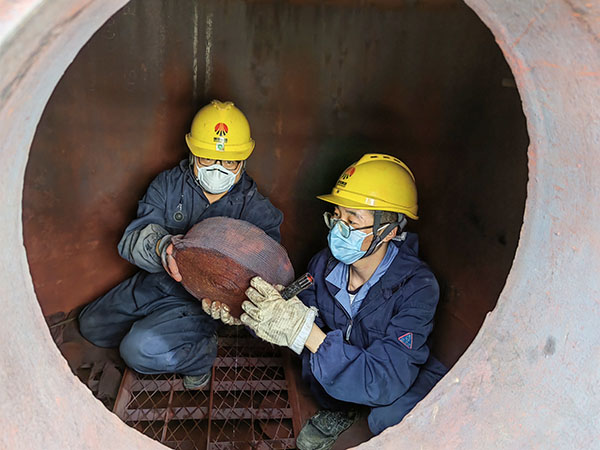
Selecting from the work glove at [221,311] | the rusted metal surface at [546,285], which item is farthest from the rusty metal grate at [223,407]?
the rusted metal surface at [546,285]

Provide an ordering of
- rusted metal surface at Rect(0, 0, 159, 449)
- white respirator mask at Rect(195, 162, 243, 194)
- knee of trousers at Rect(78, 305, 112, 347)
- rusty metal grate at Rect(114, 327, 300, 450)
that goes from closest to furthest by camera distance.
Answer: rusted metal surface at Rect(0, 0, 159, 449) → rusty metal grate at Rect(114, 327, 300, 450) → white respirator mask at Rect(195, 162, 243, 194) → knee of trousers at Rect(78, 305, 112, 347)

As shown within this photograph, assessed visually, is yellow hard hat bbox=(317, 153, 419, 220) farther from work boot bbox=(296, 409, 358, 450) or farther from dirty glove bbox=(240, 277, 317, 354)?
work boot bbox=(296, 409, 358, 450)

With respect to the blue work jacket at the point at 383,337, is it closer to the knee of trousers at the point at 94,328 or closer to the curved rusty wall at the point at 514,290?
the curved rusty wall at the point at 514,290

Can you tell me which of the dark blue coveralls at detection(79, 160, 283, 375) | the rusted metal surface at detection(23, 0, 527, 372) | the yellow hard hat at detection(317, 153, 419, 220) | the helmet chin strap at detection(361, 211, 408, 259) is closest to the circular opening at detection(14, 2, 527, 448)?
the rusted metal surface at detection(23, 0, 527, 372)

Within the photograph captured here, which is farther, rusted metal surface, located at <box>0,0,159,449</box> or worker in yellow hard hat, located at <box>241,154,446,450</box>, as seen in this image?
worker in yellow hard hat, located at <box>241,154,446,450</box>

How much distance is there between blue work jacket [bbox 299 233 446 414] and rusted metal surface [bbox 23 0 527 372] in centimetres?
63

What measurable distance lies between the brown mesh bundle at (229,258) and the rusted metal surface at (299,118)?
0.96m

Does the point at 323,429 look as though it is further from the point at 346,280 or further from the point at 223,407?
the point at 346,280

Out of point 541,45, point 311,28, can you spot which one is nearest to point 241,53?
point 311,28

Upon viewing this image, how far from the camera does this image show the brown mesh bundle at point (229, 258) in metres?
2.26

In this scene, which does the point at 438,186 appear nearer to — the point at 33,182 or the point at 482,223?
the point at 482,223

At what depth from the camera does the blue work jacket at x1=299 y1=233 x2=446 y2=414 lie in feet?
7.34

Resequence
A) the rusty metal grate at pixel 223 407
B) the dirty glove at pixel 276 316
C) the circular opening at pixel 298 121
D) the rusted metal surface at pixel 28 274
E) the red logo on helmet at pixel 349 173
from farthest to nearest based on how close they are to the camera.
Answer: the circular opening at pixel 298 121 < the rusty metal grate at pixel 223 407 < the red logo on helmet at pixel 349 173 < the dirty glove at pixel 276 316 < the rusted metal surface at pixel 28 274

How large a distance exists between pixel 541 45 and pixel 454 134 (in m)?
1.97
